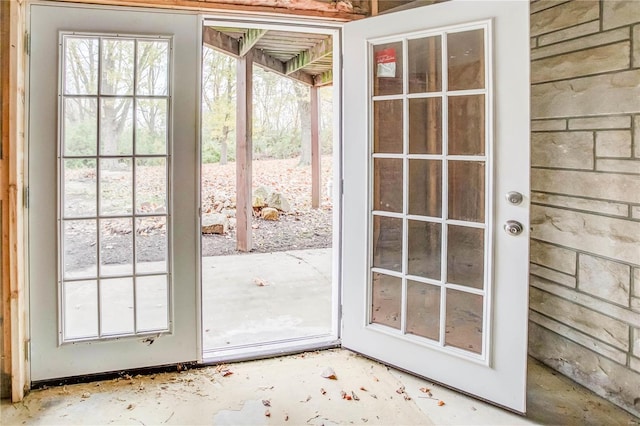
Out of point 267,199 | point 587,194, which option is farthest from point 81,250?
point 267,199

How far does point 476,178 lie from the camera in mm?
2094

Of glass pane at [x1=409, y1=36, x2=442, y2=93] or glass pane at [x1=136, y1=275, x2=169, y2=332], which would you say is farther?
glass pane at [x1=136, y1=275, x2=169, y2=332]

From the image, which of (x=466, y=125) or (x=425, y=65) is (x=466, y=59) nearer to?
(x=425, y=65)

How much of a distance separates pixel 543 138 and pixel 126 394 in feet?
9.11

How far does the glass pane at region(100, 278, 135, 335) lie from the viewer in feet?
7.41

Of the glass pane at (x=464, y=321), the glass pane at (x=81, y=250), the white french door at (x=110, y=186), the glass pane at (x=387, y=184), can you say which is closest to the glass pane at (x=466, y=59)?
the glass pane at (x=387, y=184)

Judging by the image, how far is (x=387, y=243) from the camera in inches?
94.6

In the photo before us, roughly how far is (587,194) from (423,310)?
3.56ft

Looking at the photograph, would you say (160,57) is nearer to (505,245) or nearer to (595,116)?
(505,245)

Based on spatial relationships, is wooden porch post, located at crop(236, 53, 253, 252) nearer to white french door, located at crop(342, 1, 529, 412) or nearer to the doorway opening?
the doorway opening

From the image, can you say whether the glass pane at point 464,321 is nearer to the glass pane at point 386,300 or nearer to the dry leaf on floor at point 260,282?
the glass pane at point 386,300

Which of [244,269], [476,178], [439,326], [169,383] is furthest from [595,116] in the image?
[244,269]

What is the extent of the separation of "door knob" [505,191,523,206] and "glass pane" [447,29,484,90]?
0.56 m

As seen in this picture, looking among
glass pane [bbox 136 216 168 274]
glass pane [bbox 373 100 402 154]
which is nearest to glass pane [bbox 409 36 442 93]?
glass pane [bbox 373 100 402 154]
